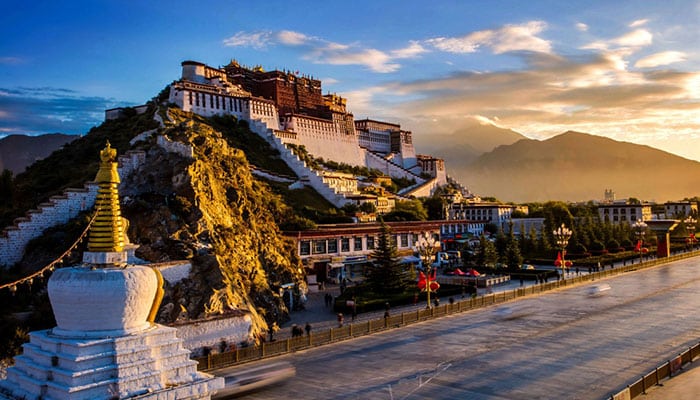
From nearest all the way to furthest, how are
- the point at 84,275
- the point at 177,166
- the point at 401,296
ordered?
the point at 84,275 < the point at 177,166 < the point at 401,296

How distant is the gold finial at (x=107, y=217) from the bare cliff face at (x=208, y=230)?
12649 millimetres

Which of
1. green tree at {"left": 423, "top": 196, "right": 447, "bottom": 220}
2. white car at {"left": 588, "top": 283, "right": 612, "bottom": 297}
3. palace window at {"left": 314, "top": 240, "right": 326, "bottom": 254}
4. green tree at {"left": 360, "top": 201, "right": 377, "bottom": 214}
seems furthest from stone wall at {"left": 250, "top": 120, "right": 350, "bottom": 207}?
white car at {"left": 588, "top": 283, "right": 612, "bottom": 297}

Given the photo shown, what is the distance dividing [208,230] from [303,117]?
224ft

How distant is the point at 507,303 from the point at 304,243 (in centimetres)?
1606

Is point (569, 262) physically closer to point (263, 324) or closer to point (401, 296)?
point (401, 296)

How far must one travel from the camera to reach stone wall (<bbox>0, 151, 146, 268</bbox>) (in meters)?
29.5

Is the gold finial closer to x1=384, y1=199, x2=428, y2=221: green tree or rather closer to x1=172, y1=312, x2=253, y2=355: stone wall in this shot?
x1=172, y1=312, x2=253, y2=355: stone wall

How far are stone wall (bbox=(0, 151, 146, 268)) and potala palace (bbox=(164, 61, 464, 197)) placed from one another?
44529 millimetres

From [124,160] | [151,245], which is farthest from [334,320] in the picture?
[124,160]

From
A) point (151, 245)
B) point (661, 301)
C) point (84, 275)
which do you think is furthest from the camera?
point (661, 301)

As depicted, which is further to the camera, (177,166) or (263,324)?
(177,166)

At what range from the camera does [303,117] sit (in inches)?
3856

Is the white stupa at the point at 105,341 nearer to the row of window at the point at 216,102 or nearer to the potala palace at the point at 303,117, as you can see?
the potala palace at the point at 303,117

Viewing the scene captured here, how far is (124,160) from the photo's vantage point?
116 feet
